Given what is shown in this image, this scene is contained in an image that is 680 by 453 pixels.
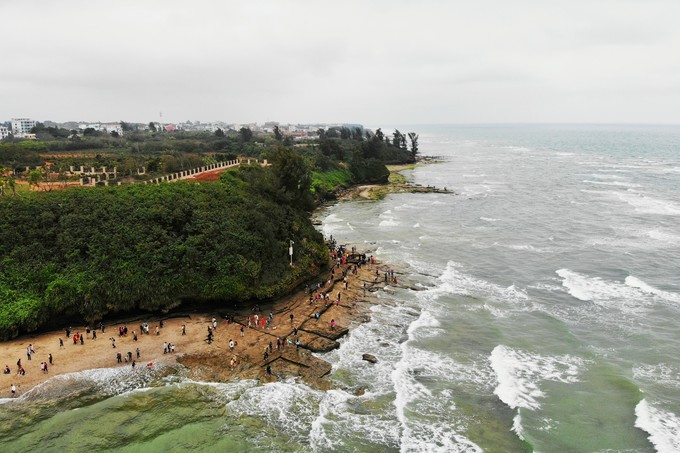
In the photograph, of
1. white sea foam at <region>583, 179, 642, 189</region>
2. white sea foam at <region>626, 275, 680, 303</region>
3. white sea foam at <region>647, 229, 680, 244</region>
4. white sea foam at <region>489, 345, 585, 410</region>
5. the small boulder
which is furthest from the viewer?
white sea foam at <region>583, 179, 642, 189</region>

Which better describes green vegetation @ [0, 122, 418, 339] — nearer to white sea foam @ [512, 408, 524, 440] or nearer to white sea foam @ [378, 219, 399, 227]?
white sea foam @ [512, 408, 524, 440]

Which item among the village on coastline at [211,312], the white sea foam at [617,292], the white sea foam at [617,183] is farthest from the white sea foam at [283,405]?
the white sea foam at [617,183]

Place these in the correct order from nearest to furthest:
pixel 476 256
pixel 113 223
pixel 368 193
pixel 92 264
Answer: pixel 92 264 → pixel 113 223 → pixel 476 256 → pixel 368 193

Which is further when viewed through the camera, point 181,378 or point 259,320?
point 259,320

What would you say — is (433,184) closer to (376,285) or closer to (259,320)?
(376,285)

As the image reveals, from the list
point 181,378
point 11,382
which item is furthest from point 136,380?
point 11,382

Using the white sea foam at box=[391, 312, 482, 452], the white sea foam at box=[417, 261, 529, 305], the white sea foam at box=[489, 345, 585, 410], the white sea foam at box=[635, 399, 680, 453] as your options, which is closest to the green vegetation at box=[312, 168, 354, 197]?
the white sea foam at box=[417, 261, 529, 305]

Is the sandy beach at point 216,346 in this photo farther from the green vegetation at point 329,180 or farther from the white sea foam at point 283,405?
the green vegetation at point 329,180
